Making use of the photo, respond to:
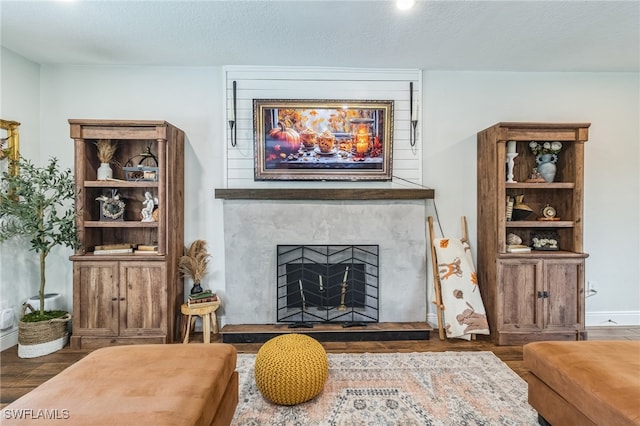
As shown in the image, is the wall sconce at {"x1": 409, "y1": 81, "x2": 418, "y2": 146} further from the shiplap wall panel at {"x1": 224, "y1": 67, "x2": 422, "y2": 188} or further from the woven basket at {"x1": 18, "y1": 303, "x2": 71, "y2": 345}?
the woven basket at {"x1": 18, "y1": 303, "x2": 71, "y2": 345}

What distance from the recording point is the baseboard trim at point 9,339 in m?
2.85

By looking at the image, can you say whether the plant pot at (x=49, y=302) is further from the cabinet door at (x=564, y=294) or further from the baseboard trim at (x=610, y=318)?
the baseboard trim at (x=610, y=318)

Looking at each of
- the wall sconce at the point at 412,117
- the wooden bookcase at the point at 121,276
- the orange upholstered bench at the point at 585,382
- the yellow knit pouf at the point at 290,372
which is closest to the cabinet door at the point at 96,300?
the wooden bookcase at the point at 121,276

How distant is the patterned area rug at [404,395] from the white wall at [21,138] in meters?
2.23

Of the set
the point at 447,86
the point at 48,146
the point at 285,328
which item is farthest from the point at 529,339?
the point at 48,146

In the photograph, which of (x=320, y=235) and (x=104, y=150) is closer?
(x=104, y=150)

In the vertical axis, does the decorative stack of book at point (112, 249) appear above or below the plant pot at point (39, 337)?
above

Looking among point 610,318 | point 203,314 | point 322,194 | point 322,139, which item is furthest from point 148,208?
point 610,318

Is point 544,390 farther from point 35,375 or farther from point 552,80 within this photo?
point 35,375

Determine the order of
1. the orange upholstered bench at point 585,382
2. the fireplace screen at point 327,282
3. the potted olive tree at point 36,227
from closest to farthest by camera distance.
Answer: the orange upholstered bench at point 585,382 < the potted olive tree at point 36,227 < the fireplace screen at point 327,282

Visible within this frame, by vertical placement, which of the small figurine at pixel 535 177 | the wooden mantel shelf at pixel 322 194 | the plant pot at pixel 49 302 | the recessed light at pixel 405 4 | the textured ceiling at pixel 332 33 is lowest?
the plant pot at pixel 49 302

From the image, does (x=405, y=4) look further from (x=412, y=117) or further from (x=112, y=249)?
(x=112, y=249)

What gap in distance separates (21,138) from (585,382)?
4.59 metres

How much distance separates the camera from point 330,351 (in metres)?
2.83
